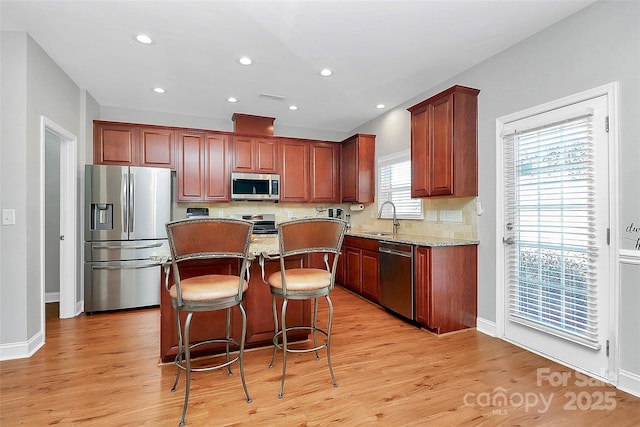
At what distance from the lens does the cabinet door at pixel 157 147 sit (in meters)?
4.42

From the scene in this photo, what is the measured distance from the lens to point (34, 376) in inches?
87.9

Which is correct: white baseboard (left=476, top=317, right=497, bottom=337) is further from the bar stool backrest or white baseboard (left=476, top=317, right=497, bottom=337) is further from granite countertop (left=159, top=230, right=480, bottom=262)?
the bar stool backrest

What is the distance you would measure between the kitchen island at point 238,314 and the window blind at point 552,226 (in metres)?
1.95

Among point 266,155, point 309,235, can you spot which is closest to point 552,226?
point 309,235

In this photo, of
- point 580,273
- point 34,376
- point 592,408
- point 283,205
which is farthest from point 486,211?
point 34,376

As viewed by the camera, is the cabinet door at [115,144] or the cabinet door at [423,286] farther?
the cabinet door at [115,144]

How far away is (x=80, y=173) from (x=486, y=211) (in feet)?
15.5

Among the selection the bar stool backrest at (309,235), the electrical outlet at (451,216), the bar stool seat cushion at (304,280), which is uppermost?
the electrical outlet at (451,216)

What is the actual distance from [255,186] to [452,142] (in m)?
3.02

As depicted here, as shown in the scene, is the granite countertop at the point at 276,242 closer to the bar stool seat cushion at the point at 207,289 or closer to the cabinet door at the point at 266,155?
the bar stool seat cushion at the point at 207,289

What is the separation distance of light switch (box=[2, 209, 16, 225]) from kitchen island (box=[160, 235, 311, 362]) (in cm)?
147

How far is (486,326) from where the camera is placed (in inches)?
120

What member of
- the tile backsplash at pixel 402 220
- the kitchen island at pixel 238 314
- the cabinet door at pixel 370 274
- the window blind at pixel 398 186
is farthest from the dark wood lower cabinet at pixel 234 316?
the window blind at pixel 398 186

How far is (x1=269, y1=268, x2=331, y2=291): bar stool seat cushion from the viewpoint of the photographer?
2.05 metres
